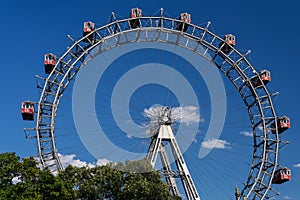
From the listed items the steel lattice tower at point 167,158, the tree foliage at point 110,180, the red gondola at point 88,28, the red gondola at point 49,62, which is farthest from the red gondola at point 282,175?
the red gondola at point 49,62

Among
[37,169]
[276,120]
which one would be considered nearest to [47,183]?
[37,169]

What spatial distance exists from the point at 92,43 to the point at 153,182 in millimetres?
14317

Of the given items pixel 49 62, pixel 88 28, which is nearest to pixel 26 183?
pixel 49 62

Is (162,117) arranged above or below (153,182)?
above

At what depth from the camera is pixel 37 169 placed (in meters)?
32.1

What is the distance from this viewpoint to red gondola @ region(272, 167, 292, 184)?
144 feet

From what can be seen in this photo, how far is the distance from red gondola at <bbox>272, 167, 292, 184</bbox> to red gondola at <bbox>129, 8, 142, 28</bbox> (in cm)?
2011

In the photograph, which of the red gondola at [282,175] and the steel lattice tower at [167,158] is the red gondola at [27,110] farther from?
the red gondola at [282,175]

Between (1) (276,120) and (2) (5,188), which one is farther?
(1) (276,120)

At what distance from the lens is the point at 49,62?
137 ft

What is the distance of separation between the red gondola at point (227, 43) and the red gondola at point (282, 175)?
519 inches

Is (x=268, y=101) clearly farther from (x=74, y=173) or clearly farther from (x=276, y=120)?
(x=74, y=173)

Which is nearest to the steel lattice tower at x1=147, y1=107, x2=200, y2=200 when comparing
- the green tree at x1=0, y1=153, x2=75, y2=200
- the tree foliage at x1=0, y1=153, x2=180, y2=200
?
the tree foliage at x1=0, y1=153, x2=180, y2=200

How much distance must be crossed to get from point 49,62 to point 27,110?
16.5 ft
